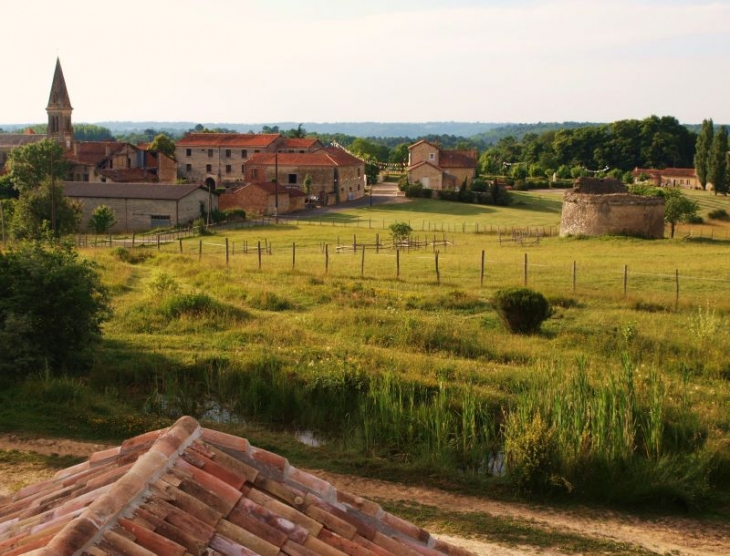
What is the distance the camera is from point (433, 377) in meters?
16.9

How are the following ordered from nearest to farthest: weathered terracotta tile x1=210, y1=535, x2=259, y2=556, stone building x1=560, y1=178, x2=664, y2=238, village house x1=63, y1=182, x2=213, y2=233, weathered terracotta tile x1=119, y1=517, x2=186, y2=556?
weathered terracotta tile x1=119, y1=517, x2=186, y2=556, weathered terracotta tile x1=210, y1=535, x2=259, y2=556, stone building x1=560, y1=178, x2=664, y2=238, village house x1=63, y1=182, x2=213, y2=233

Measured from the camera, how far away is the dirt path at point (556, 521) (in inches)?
422

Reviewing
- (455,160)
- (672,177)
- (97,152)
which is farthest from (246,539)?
(672,177)

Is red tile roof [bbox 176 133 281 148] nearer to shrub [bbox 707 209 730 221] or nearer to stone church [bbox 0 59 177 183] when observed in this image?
stone church [bbox 0 59 177 183]

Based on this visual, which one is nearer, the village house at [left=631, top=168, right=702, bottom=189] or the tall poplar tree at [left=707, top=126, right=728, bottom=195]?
the tall poplar tree at [left=707, top=126, right=728, bottom=195]

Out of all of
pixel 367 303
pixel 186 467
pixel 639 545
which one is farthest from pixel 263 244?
pixel 186 467

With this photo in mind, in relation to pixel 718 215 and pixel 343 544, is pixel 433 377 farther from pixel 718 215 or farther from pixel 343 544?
pixel 718 215

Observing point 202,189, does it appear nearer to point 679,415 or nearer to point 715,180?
point 679,415

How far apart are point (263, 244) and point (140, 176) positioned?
3876 centimetres

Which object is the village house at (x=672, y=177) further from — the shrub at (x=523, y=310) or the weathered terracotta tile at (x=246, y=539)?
the weathered terracotta tile at (x=246, y=539)

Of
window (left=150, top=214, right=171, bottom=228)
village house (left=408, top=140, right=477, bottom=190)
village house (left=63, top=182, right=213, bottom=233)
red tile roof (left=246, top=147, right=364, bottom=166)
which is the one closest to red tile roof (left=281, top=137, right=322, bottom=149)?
red tile roof (left=246, top=147, right=364, bottom=166)

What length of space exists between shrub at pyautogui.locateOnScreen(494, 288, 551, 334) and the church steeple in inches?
3028

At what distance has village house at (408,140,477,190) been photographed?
85.2 m

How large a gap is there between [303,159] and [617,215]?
37.7 metres
